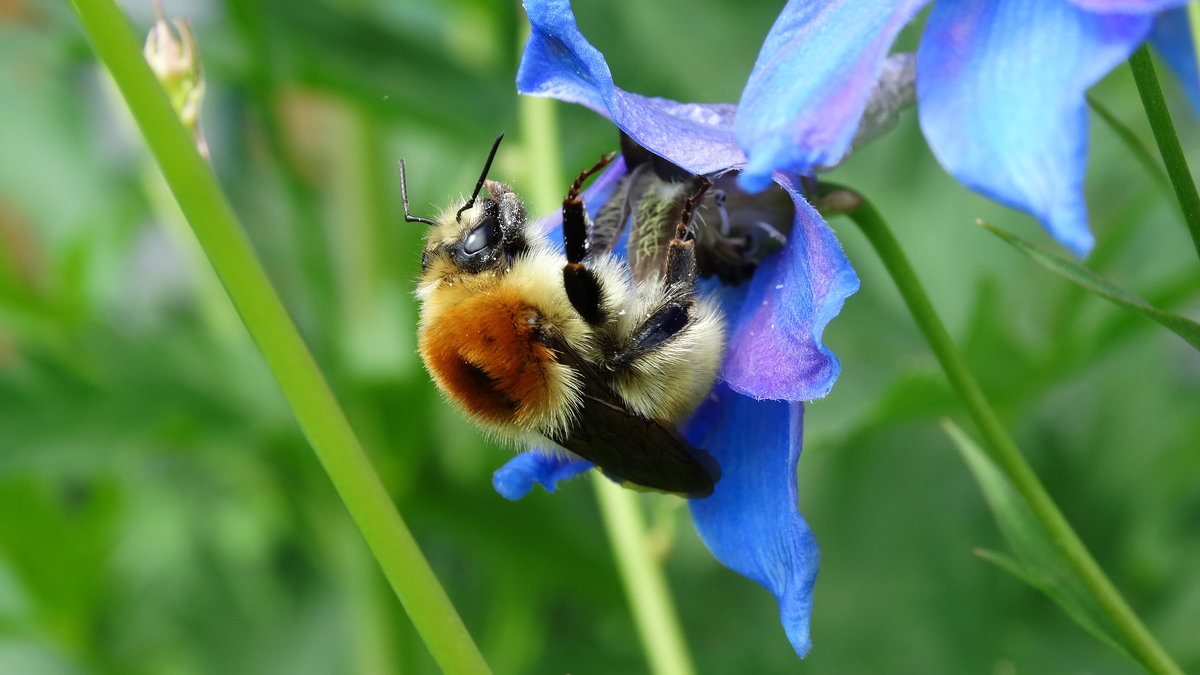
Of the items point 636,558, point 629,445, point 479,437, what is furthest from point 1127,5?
point 479,437

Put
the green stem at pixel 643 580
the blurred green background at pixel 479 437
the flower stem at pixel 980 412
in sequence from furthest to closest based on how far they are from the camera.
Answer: the blurred green background at pixel 479 437 < the green stem at pixel 643 580 < the flower stem at pixel 980 412

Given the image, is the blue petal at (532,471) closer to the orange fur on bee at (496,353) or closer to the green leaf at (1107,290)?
the orange fur on bee at (496,353)

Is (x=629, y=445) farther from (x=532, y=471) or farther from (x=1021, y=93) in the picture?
(x=1021, y=93)

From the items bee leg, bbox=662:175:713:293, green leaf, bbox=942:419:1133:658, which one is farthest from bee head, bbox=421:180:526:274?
green leaf, bbox=942:419:1133:658

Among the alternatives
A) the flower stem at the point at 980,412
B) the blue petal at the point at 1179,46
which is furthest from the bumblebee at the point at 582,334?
the blue petal at the point at 1179,46

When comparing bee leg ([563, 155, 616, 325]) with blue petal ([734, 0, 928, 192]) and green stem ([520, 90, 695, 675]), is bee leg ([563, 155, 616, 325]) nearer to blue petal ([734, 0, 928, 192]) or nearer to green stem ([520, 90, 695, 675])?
blue petal ([734, 0, 928, 192])

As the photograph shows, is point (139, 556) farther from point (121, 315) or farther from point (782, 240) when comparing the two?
point (782, 240)

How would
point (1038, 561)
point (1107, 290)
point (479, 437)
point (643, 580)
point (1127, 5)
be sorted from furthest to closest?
1. point (479, 437)
2. point (643, 580)
3. point (1038, 561)
4. point (1107, 290)
5. point (1127, 5)
